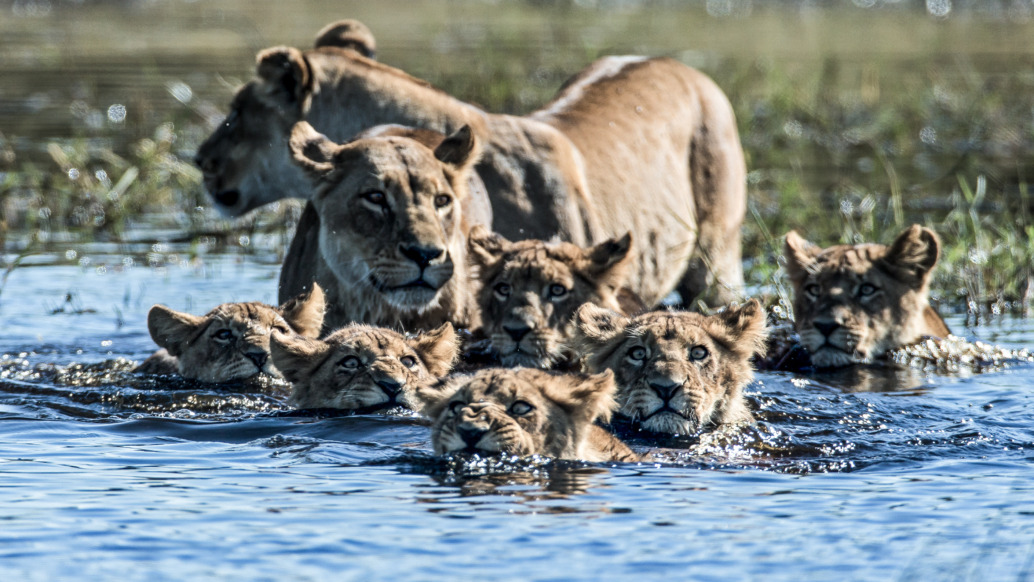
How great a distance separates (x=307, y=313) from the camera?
23.7 ft

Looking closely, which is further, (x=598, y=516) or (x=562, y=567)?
(x=598, y=516)

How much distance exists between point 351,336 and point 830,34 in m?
22.6

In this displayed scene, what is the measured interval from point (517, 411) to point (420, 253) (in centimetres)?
171

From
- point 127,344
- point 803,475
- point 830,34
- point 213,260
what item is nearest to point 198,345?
point 127,344

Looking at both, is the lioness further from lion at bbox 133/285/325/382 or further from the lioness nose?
lion at bbox 133/285/325/382

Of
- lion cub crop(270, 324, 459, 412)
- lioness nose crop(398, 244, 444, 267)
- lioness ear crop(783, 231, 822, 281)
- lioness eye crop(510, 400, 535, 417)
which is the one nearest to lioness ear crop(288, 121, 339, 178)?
lioness nose crop(398, 244, 444, 267)

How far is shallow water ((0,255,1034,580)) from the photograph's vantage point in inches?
180

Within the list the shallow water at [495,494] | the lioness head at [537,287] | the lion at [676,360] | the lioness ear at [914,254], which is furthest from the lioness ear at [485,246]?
the lioness ear at [914,254]

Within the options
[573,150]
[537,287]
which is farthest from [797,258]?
[537,287]

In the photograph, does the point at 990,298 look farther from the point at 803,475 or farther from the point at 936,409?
the point at 803,475

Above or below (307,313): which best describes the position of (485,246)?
above

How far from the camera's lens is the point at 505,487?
525 cm

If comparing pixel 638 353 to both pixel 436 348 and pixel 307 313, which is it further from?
pixel 307 313

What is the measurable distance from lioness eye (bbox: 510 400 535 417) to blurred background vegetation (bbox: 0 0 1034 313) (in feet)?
13.0
